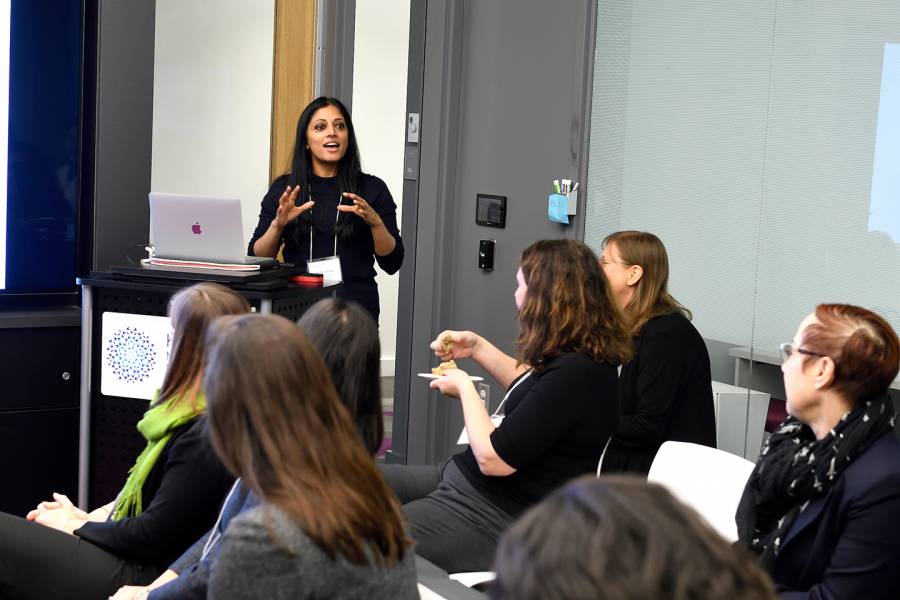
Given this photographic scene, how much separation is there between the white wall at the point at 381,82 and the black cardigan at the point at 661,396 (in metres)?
3.89

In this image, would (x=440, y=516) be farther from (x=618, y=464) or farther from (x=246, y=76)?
(x=246, y=76)

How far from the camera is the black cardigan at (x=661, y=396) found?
3158mm

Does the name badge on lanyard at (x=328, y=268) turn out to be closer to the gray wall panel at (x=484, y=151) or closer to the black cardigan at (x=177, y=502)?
the gray wall panel at (x=484, y=151)

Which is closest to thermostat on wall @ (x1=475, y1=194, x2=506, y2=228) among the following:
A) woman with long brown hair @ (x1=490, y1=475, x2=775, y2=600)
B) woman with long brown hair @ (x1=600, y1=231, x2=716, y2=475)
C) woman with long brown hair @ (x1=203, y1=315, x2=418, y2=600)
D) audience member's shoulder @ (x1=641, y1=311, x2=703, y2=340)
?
woman with long brown hair @ (x1=600, y1=231, x2=716, y2=475)

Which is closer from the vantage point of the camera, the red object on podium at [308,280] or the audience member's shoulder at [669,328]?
the audience member's shoulder at [669,328]

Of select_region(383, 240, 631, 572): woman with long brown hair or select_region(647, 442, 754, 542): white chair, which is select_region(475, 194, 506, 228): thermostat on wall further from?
select_region(647, 442, 754, 542): white chair

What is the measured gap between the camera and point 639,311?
130 inches

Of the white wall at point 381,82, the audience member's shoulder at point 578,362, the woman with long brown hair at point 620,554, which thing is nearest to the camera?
the woman with long brown hair at point 620,554

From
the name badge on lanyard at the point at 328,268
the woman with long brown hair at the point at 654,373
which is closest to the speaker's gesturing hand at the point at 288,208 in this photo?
the name badge on lanyard at the point at 328,268

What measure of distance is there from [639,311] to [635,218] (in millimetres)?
909

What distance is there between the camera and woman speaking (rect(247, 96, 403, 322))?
4.12m

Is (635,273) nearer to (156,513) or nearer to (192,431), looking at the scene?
(192,431)

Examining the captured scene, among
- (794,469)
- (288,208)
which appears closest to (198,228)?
(288,208)

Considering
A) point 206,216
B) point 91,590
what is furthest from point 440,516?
point 206,216
